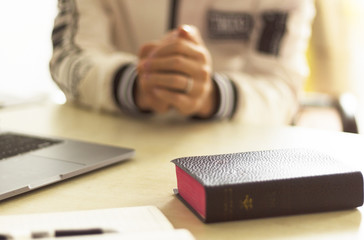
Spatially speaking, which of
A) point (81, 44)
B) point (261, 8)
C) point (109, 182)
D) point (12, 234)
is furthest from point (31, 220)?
point (261, 8)

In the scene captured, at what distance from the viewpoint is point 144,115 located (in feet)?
3.09

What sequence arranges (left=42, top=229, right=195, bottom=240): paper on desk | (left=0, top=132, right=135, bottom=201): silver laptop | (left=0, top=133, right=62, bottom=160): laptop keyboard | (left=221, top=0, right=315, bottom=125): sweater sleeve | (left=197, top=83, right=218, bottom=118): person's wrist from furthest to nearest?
(left=221, top=0, right=315, bottom=125): sweater sleeve → (left=197, top=83, right=218, bottom=118): person's wrist → (left=0, top=133, right=62, bottom=160): laptop keyboard → (left=0, top=132, right=135, bottom=201): silver laptop → (left=42, top=229, right=195, bottom=240): paper on desk

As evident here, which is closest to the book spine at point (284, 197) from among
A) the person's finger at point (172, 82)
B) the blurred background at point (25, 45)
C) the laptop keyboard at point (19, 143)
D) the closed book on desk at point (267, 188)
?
the closed book on desk at point (267, 188)

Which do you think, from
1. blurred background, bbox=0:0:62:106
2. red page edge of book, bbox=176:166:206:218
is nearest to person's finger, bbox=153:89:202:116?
Result: red page edge of book, bbox=176:166:206:218

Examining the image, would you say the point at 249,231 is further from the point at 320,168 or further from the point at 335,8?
the point at 335,8

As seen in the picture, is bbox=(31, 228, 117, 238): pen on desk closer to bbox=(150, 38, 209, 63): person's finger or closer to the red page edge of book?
the red page edge of book

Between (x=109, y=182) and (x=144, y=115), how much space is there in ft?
1.44

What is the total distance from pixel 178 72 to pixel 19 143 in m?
0.31

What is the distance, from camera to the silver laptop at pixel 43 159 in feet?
1.56

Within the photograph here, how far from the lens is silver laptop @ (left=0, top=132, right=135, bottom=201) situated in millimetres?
476

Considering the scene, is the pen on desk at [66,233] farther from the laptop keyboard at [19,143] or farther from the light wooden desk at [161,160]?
the laptop keyboard at [19,143]

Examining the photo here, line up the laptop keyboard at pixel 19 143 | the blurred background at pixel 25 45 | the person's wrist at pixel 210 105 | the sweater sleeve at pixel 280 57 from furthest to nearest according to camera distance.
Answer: the blurred background at pixel 25 45
the sweater sleeve at pixel 280 57
the person's wrist at pixel 210 105
the laptop keyboard at pixel 19 143

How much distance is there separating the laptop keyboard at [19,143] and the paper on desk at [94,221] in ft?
0.72

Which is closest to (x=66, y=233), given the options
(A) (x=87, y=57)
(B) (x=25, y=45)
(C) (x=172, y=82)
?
(C) (x=172, y=82)
